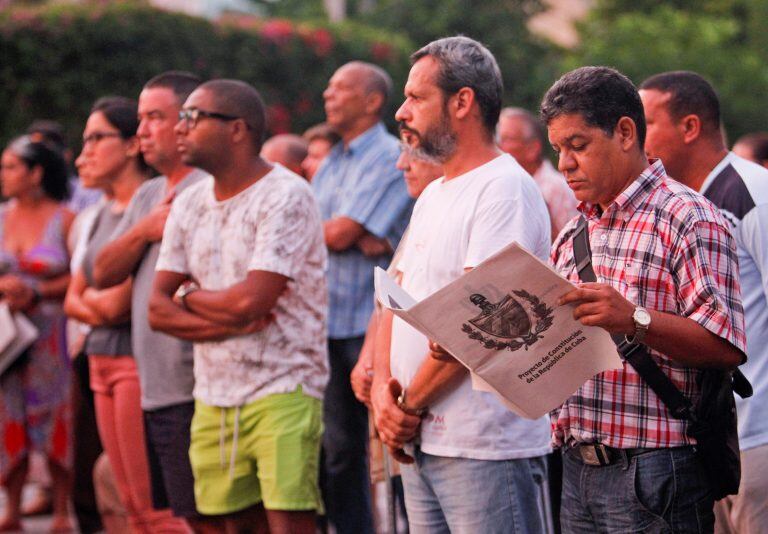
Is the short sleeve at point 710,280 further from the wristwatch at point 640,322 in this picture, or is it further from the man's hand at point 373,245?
the man's hand at point 373,245

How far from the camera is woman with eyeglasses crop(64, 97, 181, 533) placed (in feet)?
19.6

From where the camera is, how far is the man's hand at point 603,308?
3176mm

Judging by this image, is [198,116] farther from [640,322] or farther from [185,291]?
[640,322]

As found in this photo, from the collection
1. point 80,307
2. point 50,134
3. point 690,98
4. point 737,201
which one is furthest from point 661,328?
point 50,134

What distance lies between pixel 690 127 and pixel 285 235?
5.51 feet

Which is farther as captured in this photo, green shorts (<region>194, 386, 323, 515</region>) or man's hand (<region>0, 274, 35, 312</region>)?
man's hand (<region>0, 274, 35, 312</region>)

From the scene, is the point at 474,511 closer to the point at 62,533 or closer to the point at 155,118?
the point at 155,118

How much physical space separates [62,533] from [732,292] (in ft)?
19.3

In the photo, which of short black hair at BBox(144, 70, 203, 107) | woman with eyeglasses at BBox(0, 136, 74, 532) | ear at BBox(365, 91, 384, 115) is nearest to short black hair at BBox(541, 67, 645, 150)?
short black hair at BBox(144, 70, 203, 107)

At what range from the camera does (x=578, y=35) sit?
32250 millimetres

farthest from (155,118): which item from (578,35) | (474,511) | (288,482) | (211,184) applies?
(578,35)

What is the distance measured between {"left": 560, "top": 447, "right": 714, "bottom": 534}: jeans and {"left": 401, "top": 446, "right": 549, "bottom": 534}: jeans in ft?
1.61

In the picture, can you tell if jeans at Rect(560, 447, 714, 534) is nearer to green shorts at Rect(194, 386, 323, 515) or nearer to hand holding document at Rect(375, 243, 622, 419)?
hand holding document at Rect(375, 243, 622, 419)

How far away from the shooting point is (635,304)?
11.0 ft
